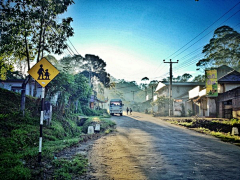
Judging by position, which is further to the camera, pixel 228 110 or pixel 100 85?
pixel 100 85

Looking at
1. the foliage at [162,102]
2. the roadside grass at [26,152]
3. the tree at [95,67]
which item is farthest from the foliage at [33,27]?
the tree at [95,67]

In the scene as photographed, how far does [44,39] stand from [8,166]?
9.50m

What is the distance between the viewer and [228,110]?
24.7 meters

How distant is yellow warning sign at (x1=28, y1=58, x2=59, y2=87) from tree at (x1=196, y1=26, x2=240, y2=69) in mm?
46732

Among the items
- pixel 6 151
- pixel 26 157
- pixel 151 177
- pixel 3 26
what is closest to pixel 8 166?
pixel 26 157

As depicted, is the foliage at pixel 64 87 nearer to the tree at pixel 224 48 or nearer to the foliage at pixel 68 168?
the foliage at pixel 68 168

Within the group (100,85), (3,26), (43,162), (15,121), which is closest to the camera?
(43,162)

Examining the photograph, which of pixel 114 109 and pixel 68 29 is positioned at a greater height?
pixel 68 29

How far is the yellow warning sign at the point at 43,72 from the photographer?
237 inches

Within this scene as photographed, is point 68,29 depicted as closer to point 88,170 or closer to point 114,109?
point 88,170

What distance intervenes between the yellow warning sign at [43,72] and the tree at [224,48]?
153 feet

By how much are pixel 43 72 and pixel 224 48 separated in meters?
48.3

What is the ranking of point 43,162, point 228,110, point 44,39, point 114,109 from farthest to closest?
point 114,109
point 228,110
point 44,39
point 43,162

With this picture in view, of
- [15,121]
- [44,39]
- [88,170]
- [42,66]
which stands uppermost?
[44,39]
